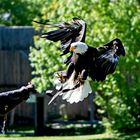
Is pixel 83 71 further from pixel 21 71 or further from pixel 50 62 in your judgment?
pixel 21 71

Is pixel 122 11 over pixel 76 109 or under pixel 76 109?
over

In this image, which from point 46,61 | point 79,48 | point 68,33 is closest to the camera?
point 79,48

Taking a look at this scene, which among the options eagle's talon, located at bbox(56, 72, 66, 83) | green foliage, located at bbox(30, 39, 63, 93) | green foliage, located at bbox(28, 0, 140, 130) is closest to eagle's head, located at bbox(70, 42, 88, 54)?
eagle's talon, located at bbox(56, 72, 66, 83)

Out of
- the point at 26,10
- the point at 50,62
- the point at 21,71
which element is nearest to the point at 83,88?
the point at 50,62

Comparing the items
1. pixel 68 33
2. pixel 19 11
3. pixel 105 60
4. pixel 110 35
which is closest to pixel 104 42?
pixel 110 35

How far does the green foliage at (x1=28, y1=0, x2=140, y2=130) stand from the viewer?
15289 millimetres

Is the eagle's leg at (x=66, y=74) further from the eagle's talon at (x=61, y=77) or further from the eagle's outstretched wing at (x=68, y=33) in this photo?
the eagle's outstretched wing at (x=68, y=33)

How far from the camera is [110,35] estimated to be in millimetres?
15359

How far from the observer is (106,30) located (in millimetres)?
15219

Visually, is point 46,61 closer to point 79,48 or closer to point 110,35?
point 110,35

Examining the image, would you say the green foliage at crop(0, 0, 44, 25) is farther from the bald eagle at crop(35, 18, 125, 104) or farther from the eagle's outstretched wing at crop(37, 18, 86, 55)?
the bald eagle at crop(35, 18, 125, 104)

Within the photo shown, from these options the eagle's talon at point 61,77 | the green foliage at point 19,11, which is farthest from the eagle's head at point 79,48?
the green foliage at point 19,11

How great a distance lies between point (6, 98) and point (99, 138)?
1365 cm

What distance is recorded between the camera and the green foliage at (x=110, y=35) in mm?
15289
